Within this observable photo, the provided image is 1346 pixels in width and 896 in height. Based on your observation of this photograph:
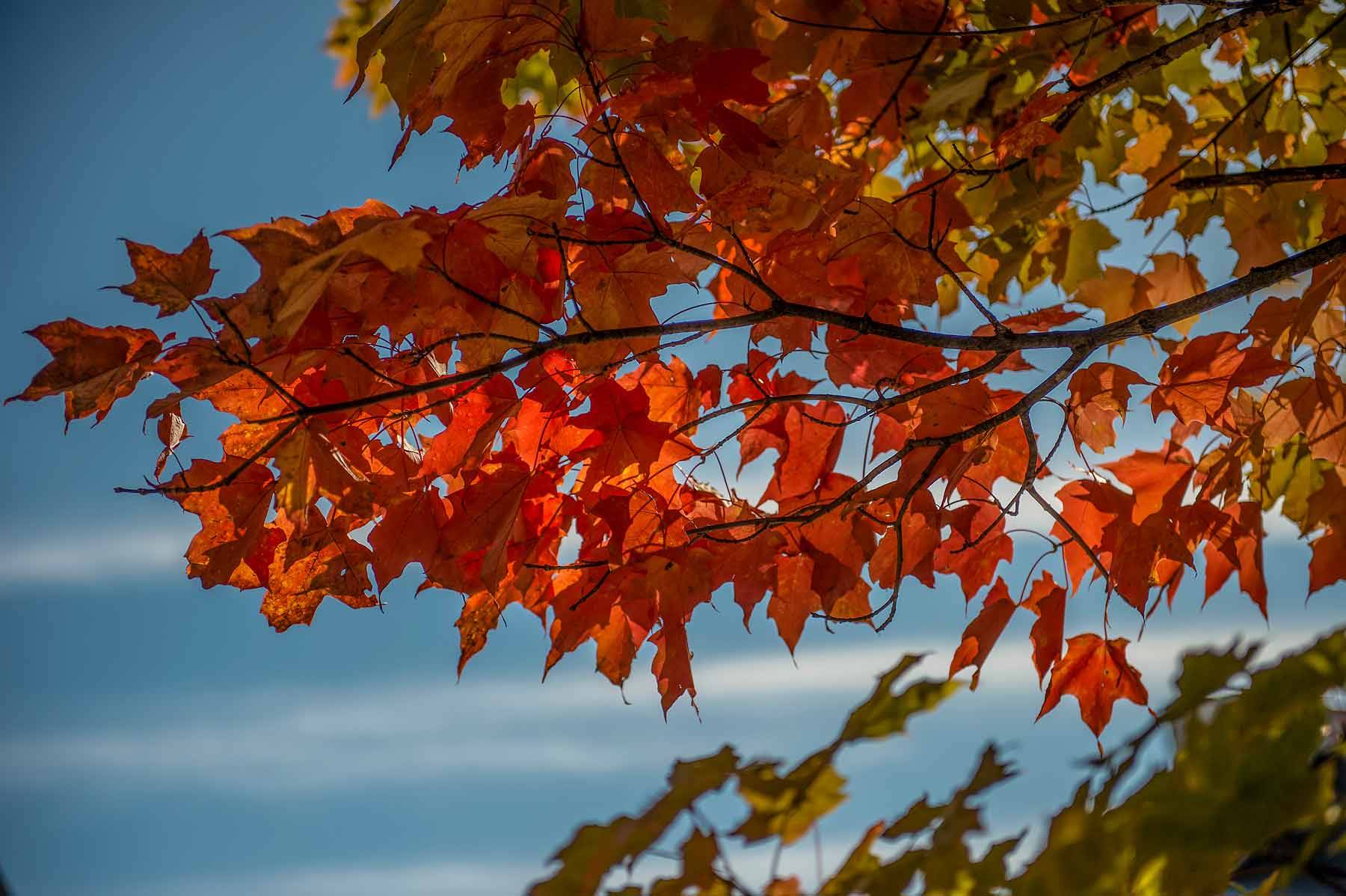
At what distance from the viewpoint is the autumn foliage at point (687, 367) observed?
933 mm

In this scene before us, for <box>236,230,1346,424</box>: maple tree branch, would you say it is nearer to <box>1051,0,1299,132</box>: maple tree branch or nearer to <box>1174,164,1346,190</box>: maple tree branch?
<box>1174,164,1346,190</box>: maple tree branch

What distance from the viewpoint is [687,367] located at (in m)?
1.29

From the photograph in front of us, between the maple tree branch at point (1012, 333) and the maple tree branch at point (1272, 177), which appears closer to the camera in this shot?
the maple tree branch at point (1012, 333)

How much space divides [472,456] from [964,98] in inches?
25.2

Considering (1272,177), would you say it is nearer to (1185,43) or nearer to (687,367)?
(1185,43)

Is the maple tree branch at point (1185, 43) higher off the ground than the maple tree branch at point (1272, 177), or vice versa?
the maple tree branch at point (1185, 43)

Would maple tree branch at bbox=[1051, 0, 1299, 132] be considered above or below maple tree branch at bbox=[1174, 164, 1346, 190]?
above

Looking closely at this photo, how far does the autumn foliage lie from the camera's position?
36.7 inches

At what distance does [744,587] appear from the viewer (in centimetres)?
113

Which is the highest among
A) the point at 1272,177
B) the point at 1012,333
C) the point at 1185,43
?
the point at 1185,43

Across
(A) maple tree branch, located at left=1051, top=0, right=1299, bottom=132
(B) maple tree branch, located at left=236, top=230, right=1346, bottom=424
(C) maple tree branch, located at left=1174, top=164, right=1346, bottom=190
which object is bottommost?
(B) maple tree branch, located at left=236, top=230, right=1346, bottom=424

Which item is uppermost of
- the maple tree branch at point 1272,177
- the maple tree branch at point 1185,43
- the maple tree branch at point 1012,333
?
the maple tree branch at point 1185,43

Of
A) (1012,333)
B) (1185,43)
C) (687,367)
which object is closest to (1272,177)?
(1185,43)

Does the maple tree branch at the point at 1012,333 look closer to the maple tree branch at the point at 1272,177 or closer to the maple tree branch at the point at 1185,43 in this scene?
the maple tree branch at the point at 1272,177
